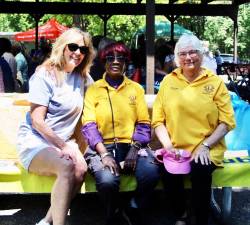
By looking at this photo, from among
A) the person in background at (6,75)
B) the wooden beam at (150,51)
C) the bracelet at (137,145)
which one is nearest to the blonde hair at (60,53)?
the bracelet at (137,145)

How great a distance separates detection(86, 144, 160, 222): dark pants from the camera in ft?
11.9

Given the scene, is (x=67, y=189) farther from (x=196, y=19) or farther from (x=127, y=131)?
(x=196, y=19)

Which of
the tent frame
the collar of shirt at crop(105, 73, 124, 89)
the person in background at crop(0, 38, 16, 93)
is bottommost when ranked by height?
the person in background at crop(0, 38, 16, 93)

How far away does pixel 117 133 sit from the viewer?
3.91m

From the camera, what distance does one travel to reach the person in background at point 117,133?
12.2ft

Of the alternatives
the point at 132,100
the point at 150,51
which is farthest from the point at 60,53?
the point at 150,51

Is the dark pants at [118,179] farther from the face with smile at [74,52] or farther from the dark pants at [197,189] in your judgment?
the face with smile at [74,52]

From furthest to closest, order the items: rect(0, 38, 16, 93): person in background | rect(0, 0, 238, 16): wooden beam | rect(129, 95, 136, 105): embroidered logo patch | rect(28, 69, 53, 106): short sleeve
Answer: rect(0, 0, 238, 16): wooden beam
rect(0, 38, 16, 93): person in background
rect(129, 95, 136, 105): embroidered logo patch
rect(28, 69, 53, 106): short sleeve

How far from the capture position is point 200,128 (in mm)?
3865

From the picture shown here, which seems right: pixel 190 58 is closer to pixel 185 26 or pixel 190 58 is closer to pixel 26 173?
pixel 26 173

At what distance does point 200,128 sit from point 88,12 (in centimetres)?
1332

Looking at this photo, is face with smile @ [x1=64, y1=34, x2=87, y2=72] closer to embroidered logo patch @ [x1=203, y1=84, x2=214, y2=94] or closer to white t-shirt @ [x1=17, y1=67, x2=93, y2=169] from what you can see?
white t-shirt @ [x1=17, y1=67, x2=93, y2=169]

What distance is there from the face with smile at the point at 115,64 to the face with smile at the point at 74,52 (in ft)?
0.66

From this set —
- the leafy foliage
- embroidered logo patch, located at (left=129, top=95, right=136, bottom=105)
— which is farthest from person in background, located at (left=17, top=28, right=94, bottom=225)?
the leafy foliage
